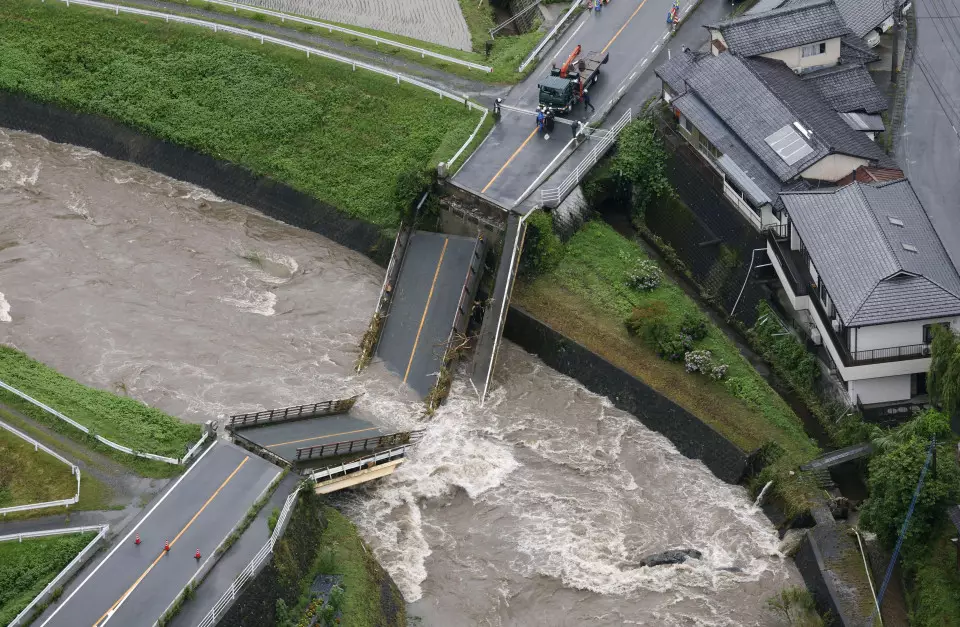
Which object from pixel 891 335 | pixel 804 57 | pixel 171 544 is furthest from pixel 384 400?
pixel 804 57

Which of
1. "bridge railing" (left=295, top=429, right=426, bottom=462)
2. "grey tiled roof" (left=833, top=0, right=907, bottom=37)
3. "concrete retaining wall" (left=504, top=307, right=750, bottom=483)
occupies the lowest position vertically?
"bridge railing" (left=295, top=429, right=426, bottom=462)

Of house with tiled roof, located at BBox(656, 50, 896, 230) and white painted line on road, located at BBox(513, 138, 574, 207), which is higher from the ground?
house with tiled roof, located at BBox(656, 50, 896, 230)

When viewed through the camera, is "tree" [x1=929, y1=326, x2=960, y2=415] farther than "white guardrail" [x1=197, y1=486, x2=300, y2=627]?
Yes

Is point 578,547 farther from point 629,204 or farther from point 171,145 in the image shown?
point 171,145

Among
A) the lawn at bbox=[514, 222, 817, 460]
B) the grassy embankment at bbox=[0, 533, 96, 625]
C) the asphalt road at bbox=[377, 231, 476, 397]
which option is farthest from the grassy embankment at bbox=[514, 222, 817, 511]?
the grassy embankment at bbox=[0, 533, 96, 625]

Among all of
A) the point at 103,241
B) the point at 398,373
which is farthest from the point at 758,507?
the point at 103,241

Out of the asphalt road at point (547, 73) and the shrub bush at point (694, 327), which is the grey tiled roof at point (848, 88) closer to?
the asphalt road at point (547, 73)

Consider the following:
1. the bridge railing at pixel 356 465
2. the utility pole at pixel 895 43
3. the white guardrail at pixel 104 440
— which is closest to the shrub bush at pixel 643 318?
the bridge railing at pixel 356 465

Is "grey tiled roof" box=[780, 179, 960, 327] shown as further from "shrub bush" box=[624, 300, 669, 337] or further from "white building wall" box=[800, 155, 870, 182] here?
"shrub bush" box=[624, 300, 669, 337]
